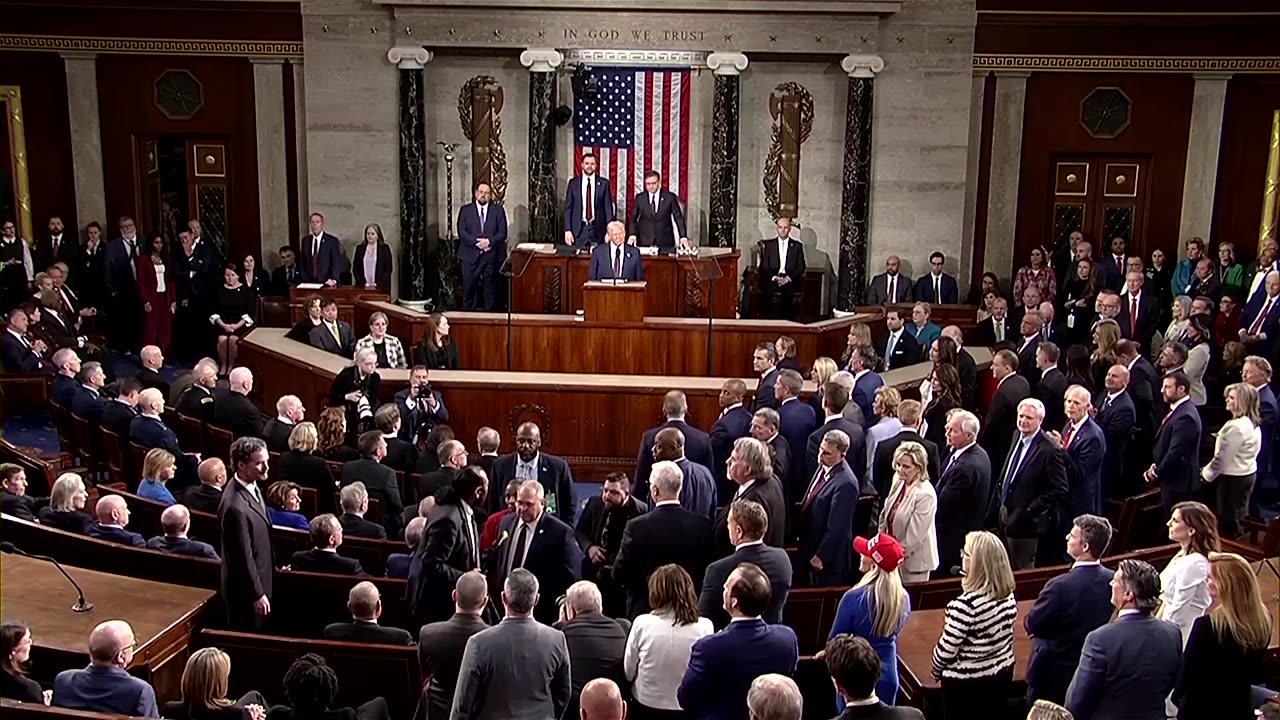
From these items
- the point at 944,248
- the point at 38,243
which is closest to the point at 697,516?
the point at 944,248

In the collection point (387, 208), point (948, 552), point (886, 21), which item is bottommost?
point (948, 552)

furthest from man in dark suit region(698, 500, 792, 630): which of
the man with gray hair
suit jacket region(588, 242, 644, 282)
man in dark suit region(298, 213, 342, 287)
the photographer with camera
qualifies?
man in dark suit region(298, 213, 342, 287)

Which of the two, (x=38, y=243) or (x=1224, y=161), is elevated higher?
(x=1224, y=161)

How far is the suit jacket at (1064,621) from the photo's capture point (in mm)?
5387

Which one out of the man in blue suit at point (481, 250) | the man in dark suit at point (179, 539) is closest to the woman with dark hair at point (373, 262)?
the man in blue suit at point (481, 250)

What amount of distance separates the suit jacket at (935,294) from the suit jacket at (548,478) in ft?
26.2

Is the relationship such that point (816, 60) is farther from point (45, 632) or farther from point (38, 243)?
point (45, 632)

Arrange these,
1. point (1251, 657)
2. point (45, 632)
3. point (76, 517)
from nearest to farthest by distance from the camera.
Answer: point (1251, 657) < point (45, 632) < point (76, 517)

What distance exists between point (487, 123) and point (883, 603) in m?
11.8

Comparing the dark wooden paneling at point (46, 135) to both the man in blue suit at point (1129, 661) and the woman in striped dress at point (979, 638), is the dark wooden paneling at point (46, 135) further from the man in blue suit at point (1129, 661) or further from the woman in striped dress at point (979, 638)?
the man in blue suit at point (1129, 661)

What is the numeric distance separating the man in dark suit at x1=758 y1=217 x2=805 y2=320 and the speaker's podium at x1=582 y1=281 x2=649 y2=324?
2.66 m

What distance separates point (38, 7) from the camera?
52.5 feet

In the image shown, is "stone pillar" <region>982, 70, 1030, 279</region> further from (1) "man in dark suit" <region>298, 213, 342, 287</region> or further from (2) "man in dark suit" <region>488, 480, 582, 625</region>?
(2) "man in dark suit" <region>488, 480, 582, 625</region>

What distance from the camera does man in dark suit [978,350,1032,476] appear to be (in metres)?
9.20
